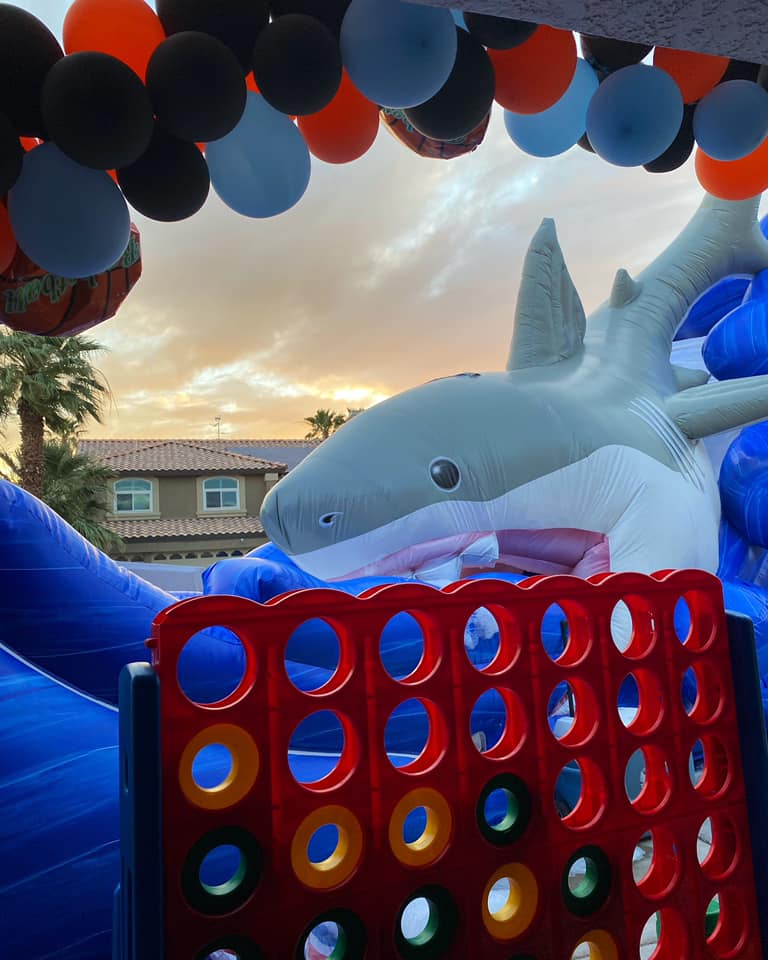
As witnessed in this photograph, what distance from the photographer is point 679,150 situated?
2238mm

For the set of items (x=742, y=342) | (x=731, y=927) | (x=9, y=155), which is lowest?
(x=731, y=927)

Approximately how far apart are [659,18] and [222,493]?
15.2 metres

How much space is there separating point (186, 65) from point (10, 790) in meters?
1.51

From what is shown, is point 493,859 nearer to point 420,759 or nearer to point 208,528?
point 420,759

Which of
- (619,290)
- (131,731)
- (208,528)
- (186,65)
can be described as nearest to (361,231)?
(619,290)

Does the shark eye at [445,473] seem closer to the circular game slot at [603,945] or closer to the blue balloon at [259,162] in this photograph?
the blue balloon at [259,162]

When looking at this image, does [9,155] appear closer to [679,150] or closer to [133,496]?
[679,150]

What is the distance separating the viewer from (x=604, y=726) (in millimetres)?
1229

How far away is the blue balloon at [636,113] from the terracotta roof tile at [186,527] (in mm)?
12849

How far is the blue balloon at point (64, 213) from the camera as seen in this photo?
5.14ft

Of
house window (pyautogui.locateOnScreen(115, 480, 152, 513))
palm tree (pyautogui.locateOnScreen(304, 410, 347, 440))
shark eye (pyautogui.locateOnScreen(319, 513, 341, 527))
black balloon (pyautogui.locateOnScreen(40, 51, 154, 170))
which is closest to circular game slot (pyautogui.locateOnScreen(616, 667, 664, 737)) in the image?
shark eye (pyautogui.locateOnScreen(319, 513, 341, 527))

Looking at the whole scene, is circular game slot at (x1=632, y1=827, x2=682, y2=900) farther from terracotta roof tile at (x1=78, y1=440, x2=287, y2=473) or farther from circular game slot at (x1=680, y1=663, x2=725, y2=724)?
terracotta roof tile at (x1=78, y1=440, x2=287, y2=473)

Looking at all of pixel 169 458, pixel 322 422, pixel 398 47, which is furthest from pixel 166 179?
pixel 322 422

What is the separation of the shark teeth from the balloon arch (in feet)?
4.10
